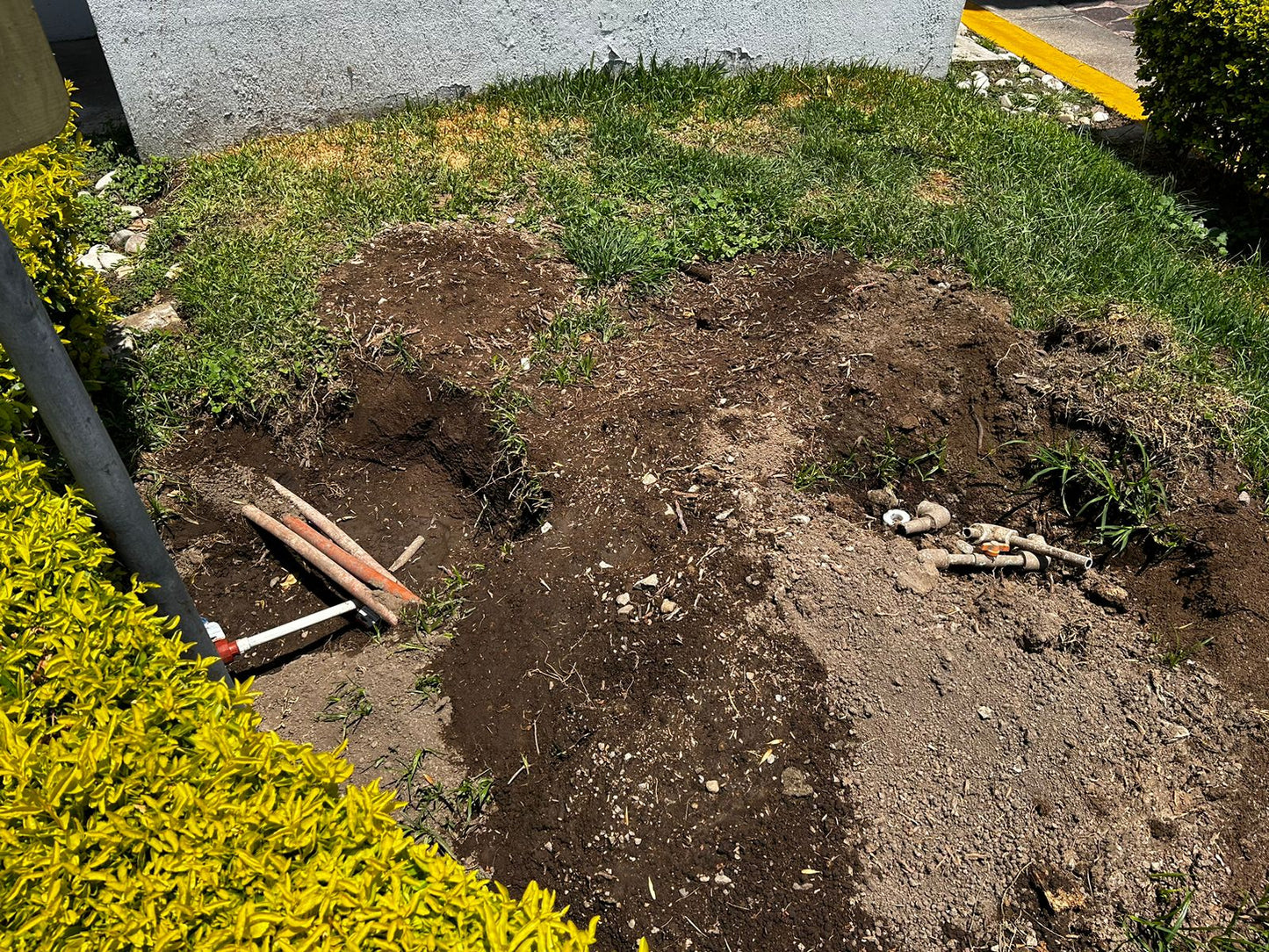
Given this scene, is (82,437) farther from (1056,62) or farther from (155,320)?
(1056,62)

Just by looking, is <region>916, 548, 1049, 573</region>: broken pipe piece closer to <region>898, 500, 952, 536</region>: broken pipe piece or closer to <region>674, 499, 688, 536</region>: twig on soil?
<region>898, 500, 952, 536</region>: broken pipe piece

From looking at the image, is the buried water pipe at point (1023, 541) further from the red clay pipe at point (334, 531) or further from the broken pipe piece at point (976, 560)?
the red clay pipe at point (334, 531)

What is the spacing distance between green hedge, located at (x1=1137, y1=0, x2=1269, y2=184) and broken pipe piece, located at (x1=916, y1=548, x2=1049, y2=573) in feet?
11.7

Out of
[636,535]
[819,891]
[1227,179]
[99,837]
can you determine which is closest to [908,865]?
[819,891]

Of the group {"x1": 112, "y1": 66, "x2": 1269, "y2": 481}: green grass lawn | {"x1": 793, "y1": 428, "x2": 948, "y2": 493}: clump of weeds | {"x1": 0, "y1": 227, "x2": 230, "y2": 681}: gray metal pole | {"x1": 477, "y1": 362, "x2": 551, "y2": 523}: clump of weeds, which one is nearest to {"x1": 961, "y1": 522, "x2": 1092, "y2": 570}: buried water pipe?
{"x1": 793, "y1": 428, "x2": 948, "y2": 493}: clump of weeds

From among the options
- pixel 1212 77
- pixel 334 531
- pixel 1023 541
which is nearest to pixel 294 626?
pixel 334 531

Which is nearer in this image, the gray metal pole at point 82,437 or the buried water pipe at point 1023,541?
the gray metal pole at point 82,437

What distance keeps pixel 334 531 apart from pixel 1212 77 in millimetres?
5701

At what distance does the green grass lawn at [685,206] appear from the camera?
166 inches

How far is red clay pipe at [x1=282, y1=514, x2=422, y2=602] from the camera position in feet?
11.2

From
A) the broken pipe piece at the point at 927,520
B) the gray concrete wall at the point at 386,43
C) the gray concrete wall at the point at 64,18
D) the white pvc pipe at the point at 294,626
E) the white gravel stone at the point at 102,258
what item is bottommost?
the white pvc pipe at the point at 294,626

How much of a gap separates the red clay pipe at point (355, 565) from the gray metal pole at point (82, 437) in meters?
0.88

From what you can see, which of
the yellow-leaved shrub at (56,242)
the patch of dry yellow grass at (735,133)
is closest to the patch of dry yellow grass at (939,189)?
the patch of dry yellow grass at (735,133)

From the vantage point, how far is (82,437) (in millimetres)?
2031
